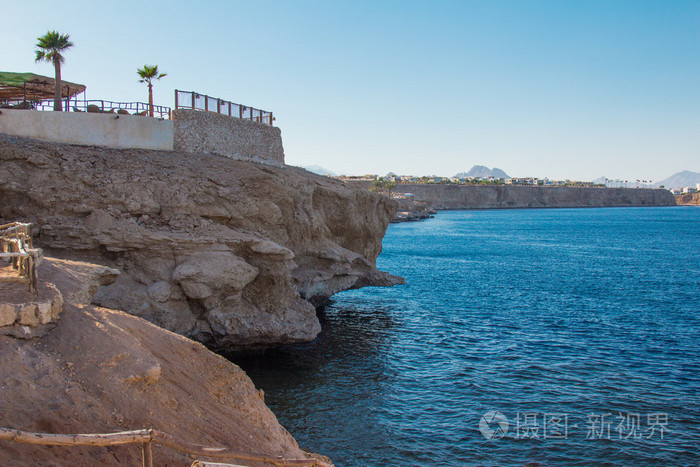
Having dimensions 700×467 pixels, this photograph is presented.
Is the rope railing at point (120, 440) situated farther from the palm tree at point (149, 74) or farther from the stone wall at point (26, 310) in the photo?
the palm tree at point (149, 74)

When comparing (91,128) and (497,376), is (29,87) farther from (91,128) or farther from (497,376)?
(497,376)

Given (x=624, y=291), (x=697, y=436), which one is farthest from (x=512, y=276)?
(x=697, y=436)

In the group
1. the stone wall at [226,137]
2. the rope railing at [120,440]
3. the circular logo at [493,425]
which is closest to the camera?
the rope railing at [120,440]

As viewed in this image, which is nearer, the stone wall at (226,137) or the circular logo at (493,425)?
the circular logo at (493,425)

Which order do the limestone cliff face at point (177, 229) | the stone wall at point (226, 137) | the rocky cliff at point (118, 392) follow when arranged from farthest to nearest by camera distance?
the stone wall at point (226, 137), the limestone cliff face at point (177, 229), the rocky cliff at point (118, 392)

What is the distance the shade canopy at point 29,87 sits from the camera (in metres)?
29.5

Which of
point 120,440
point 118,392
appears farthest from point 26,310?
point 120,440

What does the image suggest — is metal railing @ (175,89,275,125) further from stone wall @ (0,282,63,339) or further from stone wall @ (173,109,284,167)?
stone wall @ (0,282,63,339)

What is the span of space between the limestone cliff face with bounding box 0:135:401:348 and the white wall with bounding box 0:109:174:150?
129 cm

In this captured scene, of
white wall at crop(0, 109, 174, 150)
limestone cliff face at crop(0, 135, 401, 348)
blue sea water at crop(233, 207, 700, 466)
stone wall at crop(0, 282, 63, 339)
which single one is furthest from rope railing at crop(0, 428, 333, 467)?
white wall at crop(0, 109, 174, 150)

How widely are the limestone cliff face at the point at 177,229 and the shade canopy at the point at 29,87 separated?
Answer: 9.26m

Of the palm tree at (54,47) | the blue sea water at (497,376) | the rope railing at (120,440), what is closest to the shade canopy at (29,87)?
the palm tree at (54,47)

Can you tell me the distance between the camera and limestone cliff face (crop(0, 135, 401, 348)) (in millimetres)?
20781

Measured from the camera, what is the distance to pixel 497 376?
22656 millimetres
